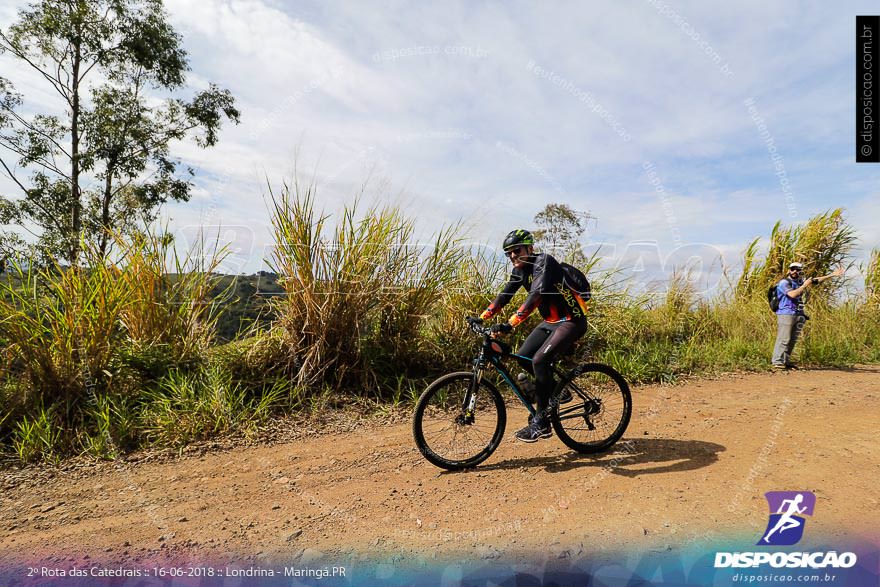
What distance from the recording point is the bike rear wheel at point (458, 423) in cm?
393

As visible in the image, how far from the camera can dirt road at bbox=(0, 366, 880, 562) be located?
292cm

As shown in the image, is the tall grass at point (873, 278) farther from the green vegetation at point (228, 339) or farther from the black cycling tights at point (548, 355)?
the black cycling tights at point (548, 355)

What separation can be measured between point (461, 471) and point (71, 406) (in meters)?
3.84

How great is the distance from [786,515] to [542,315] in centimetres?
222

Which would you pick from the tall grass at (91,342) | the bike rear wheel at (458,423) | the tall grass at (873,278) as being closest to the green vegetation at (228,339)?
the tall grass at (91,342)

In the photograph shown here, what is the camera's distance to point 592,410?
14.3 feet

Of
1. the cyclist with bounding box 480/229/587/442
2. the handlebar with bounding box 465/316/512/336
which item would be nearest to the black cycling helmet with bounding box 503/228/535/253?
the cyclist with bounding box 480/229/587/442

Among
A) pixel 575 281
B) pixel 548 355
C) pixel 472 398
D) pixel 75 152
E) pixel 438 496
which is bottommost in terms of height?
pixel 438 496

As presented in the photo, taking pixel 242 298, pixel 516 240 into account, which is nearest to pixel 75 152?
pixel 242 298

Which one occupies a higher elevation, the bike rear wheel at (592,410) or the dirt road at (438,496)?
the bike rear wheel at (592,410)

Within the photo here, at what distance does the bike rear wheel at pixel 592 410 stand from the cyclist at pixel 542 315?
122 mm

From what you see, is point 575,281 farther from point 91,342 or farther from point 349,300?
point 91,342

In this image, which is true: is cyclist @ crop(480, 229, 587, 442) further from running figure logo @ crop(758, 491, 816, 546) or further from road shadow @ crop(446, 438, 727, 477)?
running figure logo @ crop(758, 491, 816, 546)

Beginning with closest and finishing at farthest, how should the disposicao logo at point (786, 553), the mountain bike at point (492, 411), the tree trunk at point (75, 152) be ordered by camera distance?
the disposicao logo at point (786, 553) < the mountain bike at point (492, 411) < the tree trunk at point (75, 152)
